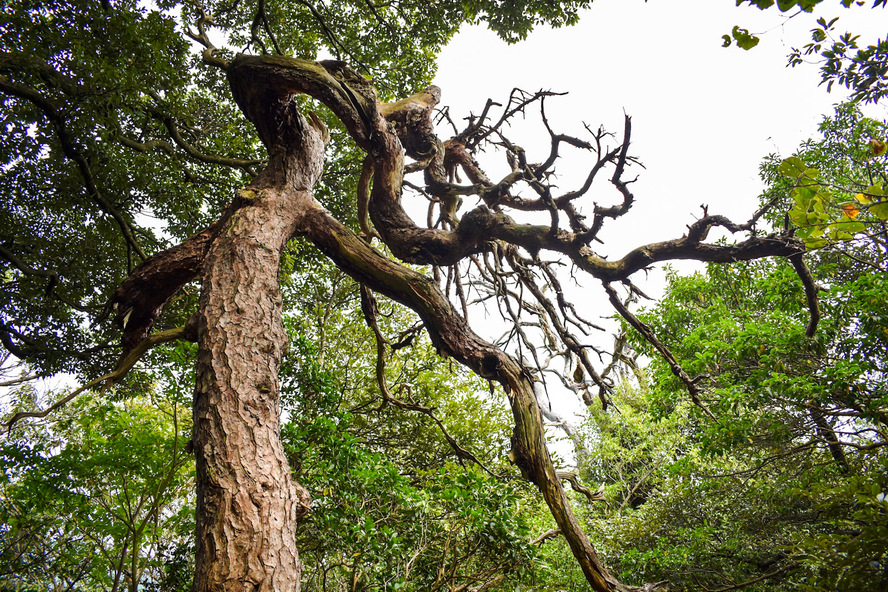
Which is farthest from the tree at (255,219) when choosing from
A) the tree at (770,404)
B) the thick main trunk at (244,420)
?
the tree at (770,404)

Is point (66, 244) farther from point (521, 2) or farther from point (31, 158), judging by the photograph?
Result: point (521, 2)

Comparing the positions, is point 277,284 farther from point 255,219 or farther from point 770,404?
point 770,404

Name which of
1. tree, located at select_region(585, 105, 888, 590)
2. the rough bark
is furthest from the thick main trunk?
tree, located at select_region(585, 105, 888, 590)

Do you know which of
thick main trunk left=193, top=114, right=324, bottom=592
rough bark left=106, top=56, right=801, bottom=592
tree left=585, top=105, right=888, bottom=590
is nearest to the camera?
thick main trunk left=193, top=114, right=324, bottom=592

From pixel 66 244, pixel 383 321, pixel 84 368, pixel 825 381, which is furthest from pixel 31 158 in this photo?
pixel 825 381

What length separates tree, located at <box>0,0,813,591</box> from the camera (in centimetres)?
216

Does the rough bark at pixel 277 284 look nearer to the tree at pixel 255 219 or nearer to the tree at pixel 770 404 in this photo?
the tree at pixel 255 219

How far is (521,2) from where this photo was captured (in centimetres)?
509

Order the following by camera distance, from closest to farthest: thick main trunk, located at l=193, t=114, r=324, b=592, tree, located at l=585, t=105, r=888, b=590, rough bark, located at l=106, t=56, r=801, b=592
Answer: thick main trunk, located at l=193, t=114, r=324, b=592 < rough bark, located at l=106, t=56, r=801, b=592 < tree, located at l=585, t=105, r=888, b=590

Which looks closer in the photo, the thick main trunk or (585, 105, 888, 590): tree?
the thick main trunk

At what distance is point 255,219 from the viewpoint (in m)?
2.99

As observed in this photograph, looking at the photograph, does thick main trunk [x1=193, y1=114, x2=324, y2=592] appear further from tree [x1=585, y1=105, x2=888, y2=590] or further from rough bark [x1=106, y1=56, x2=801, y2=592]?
tree [x1=585, y1=105, x2=888, y2=590]

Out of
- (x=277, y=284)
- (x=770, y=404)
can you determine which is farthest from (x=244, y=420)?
(x=770, y=404)

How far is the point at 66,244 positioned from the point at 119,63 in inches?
91.0
